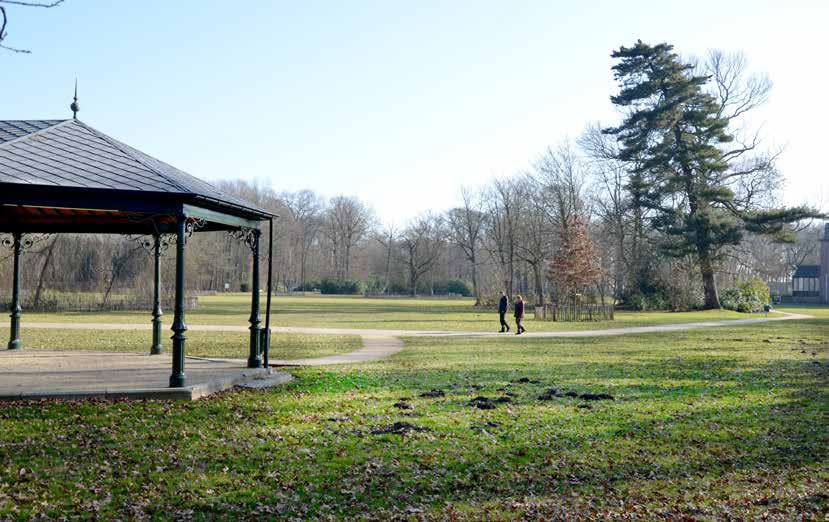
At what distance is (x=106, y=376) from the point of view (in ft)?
37.7

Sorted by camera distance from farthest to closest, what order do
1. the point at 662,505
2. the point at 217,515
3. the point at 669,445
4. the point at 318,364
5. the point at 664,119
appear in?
the point at 664,119 < the point at 318,364 < the point at 669,445 < the point at 662,505 < the point at 217,515

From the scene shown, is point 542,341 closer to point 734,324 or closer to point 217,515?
point 734,324

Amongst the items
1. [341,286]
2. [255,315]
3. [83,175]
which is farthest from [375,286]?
[83,175]

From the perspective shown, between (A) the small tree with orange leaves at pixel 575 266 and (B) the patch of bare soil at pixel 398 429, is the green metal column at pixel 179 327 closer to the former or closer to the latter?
(B) the patch of bare soil at pixel 398 429

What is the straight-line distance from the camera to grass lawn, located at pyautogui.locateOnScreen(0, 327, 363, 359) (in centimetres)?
1769

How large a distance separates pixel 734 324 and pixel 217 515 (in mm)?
33601

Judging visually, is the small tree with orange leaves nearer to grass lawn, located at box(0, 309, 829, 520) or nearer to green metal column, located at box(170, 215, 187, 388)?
grass lawn, located at box(0, 309, 829, 520)

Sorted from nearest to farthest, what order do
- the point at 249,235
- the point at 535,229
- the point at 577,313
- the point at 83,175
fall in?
the point at 83,175 → the point at 249,235 → the point at 577,313 → the point at 535,229

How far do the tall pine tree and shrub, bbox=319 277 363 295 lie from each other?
44789 mm

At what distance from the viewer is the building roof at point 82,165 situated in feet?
32.1

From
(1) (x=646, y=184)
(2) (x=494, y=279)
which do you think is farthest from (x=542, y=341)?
(2) (x=494, y=279)

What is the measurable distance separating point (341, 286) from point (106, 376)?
251ft

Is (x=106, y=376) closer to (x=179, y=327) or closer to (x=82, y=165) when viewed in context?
(x=179, y=327)

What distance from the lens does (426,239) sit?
8531cm
